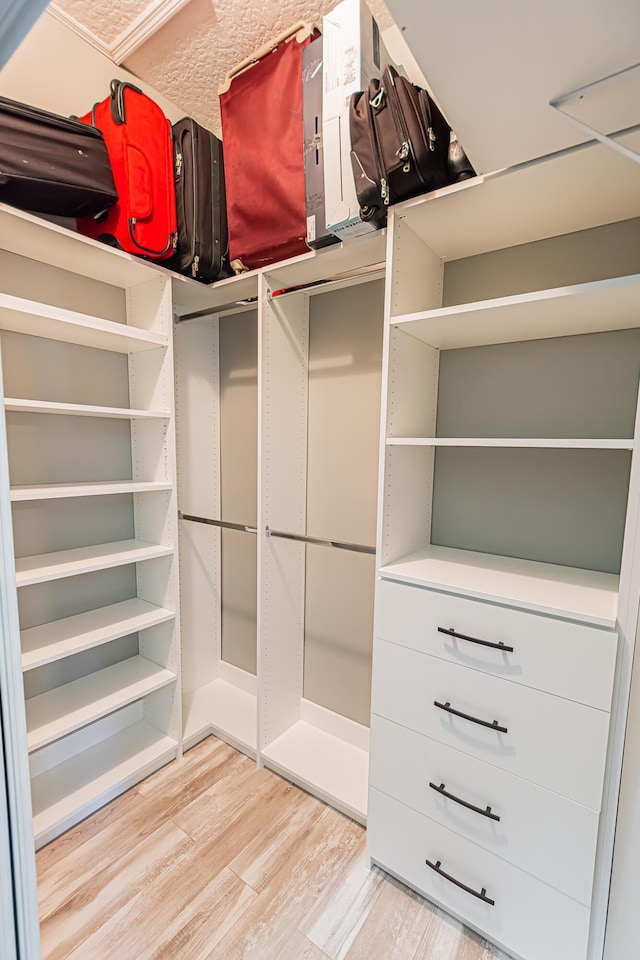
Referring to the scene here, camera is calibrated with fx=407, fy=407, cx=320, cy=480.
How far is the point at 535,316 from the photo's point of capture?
1149 mm

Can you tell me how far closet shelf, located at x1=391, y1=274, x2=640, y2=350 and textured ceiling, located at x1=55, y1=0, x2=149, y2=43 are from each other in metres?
1.57

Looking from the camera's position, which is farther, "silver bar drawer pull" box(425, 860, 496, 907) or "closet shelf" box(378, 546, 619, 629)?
"silver bar drawer pull" box(425, 860, 496, 907)

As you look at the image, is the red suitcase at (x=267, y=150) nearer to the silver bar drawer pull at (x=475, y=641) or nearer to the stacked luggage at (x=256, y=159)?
the stacked luggage at (x=256, y=159)

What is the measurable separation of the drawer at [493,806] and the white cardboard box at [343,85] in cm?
164

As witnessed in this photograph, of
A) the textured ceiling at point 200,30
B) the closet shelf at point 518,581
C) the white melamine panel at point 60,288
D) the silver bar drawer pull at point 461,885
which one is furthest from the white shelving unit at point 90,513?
the silver bar drawer pull at point 461,885

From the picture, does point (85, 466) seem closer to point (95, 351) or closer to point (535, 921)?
point (95, 351)

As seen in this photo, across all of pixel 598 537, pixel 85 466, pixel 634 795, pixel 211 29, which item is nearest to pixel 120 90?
pixel 211 29

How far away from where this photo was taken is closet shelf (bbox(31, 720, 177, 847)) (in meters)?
1.53

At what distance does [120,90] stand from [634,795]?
8.48ft

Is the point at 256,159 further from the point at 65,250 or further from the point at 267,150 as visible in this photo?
the point at 65,250

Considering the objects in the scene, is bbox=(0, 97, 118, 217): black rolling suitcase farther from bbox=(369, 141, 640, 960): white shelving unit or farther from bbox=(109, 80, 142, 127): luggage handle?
bbox=(369, 141, 640, 960): white shelving unit

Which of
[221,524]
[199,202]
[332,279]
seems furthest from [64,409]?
[332,279]

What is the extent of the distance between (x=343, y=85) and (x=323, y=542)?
148 cm

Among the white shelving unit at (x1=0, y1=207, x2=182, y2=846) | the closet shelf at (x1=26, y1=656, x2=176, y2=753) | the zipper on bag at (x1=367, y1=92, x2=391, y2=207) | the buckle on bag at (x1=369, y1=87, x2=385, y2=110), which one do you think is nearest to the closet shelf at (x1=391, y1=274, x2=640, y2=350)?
the zipper on bag at (x1=367, y1=92, x2=391, y2=207)
